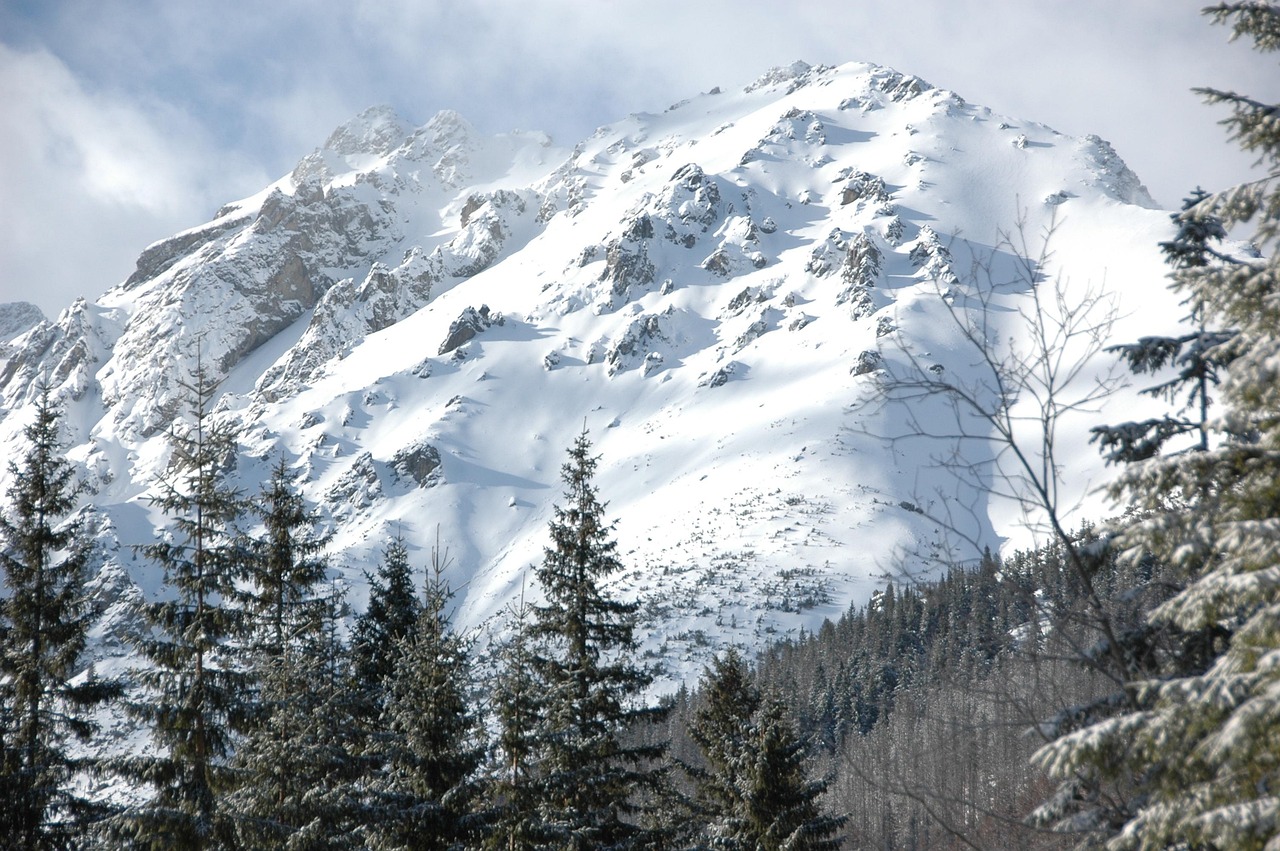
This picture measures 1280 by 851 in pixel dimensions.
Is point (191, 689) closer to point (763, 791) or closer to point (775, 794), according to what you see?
point (763, 791)

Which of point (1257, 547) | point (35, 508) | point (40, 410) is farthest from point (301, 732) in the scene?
point (1257, 547)

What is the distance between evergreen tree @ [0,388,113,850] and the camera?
48.5ft

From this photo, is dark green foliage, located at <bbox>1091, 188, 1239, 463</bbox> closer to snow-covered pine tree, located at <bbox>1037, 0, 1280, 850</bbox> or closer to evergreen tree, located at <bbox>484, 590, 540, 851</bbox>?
snow-covered pine tree, located at <bbox>1037, 0, 1280, 850</bbox>

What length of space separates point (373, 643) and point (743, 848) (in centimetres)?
969

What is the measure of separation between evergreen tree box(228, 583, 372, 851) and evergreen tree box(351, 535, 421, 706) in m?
5.07

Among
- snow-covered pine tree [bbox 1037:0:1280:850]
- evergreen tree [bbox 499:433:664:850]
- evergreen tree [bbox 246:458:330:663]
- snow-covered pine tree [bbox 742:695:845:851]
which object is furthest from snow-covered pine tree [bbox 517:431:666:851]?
snow-covered pine tree [bbox 1037:0:1280:850]

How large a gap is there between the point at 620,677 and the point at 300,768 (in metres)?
5.87

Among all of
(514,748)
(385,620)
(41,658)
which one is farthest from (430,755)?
(385,620)

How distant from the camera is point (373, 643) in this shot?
837 inches

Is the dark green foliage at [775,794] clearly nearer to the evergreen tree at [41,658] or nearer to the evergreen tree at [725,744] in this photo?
the evergreen tree at [725,744]

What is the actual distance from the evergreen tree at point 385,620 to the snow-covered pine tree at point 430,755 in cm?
530

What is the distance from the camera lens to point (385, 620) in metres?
21.8

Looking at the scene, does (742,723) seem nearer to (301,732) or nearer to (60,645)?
(301,732)

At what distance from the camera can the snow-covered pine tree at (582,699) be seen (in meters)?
15.3
